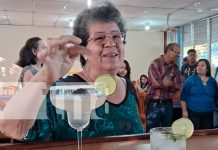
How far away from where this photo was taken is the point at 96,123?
87 centimetres

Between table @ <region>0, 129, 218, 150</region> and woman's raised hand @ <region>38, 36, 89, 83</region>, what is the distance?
0.69ft

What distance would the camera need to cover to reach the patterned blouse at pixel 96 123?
2.61 ft

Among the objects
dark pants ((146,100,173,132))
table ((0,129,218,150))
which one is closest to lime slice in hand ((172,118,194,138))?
table ((0,129,218,150))

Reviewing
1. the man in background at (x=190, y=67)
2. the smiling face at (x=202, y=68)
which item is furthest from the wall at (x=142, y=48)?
the smiling face at (x=202, y=68)

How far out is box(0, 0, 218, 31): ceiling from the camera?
12.0ft

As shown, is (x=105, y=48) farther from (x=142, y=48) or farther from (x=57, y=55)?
(x=142, y=48)

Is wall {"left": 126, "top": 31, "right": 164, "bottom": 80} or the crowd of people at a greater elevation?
wall {"left": 126, "top": 31, "right": 164, "bottom": 80}

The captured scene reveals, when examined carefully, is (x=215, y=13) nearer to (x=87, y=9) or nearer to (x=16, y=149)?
(x=87, y=9)

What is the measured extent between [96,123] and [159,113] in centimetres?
142

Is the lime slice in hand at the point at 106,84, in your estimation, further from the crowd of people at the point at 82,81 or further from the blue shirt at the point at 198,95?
the blue shirt at the point at 198,95

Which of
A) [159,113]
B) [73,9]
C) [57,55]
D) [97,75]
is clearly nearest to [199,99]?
[159,113]

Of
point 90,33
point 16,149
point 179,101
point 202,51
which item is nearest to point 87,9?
point 90,33

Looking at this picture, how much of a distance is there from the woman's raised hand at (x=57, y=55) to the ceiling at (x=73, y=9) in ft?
8.99

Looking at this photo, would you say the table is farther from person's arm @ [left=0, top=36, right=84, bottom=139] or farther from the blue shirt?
the blue shirt
